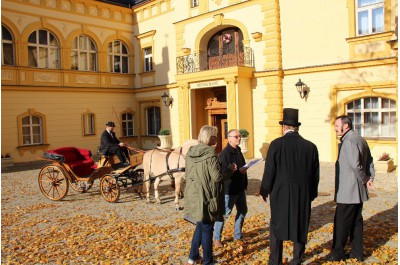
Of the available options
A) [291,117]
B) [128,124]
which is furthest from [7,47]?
[291,117]

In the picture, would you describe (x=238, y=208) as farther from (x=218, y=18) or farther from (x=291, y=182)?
(x=218, y=18)

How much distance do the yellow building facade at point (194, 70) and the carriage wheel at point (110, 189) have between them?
25.8ft

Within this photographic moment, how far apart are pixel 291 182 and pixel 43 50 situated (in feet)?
57.1

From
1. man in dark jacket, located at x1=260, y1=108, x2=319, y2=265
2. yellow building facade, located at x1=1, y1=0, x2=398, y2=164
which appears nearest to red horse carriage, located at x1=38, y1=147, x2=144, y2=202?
man in dark jacket, located at x1=260, y1=108, x2=319, y2=265

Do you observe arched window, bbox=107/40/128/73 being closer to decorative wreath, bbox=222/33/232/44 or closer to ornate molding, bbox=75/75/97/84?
ornate molding, bbox=75/75/97/84

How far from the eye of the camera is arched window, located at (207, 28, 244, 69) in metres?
16.8

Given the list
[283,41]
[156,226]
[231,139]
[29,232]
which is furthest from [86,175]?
[283,41]

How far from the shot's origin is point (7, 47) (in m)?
17.1

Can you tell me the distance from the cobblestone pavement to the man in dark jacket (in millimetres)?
830

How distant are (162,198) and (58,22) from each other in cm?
1366

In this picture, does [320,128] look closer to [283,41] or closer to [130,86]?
[283,41]

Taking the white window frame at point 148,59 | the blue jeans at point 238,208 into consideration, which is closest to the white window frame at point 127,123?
the white window frame at point 148,59

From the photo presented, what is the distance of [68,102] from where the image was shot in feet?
62.6

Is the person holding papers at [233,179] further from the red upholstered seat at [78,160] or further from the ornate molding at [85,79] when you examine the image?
the ornate molding at [85,79]
